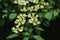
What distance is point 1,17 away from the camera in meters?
2.22

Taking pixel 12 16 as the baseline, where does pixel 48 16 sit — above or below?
below

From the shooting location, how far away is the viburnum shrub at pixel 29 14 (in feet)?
6.51

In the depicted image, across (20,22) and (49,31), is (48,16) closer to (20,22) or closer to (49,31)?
(20,22)

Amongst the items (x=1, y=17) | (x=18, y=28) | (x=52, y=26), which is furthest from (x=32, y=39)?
(x=52, y=26)

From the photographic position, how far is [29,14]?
6.59 ft

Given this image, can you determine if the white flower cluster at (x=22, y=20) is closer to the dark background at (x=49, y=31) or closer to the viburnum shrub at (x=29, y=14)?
the viburnum shrub at (x=29, y=14)

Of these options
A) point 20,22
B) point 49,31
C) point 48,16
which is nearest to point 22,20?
point 20,22

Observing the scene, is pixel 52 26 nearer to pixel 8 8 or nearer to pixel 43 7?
pixel 43 7

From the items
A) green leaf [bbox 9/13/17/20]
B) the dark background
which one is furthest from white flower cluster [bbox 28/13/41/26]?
the dark background

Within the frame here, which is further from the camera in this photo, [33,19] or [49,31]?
[49,31]

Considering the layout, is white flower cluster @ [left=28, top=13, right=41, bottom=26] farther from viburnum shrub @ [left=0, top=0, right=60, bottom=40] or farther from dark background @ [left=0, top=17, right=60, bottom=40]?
dark background @ [left=0, top=17, right=60, bottom=40]

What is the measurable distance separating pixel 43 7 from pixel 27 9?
182 millimetres

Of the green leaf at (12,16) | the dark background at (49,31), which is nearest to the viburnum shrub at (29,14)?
the green leaf at (12,16)

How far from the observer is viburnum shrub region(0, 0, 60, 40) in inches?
78.2
